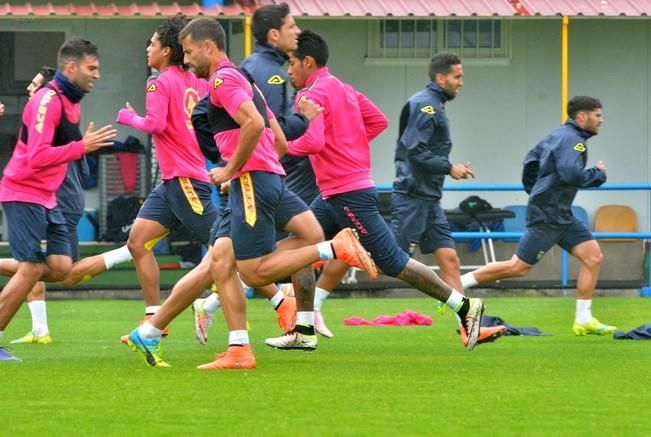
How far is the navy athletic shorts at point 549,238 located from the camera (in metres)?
14.3

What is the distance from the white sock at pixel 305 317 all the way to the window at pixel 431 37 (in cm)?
1058

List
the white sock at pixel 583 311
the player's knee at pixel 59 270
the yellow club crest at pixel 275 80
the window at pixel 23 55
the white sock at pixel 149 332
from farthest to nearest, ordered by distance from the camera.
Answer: the window at pixel 23 55 → the white sock at pixel 583 311 → the player's knee at pixel 59 270 → the yellow club crest at pixel 275 80 → the white sock at pixel 149 332

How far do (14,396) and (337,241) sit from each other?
7.61ft

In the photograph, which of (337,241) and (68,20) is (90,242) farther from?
(337,241)

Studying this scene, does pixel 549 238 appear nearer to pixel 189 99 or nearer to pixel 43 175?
pixel 189 99

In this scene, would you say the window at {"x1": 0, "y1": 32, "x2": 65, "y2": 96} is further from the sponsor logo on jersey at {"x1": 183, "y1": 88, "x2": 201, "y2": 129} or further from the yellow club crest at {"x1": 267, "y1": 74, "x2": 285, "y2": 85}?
the yellow club crest at {"x1": 267, "y1": 74, "x2": 285, "y2": 85}

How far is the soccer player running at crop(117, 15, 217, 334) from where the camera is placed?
12477mm

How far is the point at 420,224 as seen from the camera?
1388 cm

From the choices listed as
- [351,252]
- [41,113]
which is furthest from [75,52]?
[351,252]

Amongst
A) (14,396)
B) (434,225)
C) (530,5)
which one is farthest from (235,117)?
(530,5)

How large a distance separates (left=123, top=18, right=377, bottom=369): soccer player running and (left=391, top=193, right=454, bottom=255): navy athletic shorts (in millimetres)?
3505

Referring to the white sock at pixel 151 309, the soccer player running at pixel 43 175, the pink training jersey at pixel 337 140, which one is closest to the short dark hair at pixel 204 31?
the soccer player running at pixel 43 175

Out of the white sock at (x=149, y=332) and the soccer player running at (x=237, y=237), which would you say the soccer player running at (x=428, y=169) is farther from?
the white sock at (x=149, y=332)

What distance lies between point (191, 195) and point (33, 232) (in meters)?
1.68
